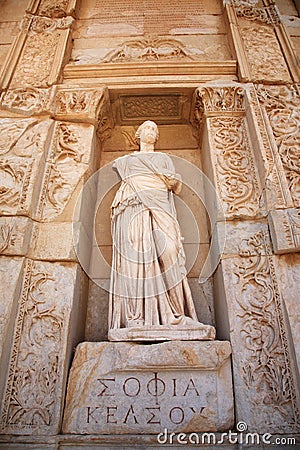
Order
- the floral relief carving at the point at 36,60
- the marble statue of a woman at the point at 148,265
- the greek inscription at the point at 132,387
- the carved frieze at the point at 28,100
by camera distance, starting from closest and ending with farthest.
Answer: the greek inscription at the point at 132,387
the marble statue of a woman at the point at 148,265
the carved frieze at the point at 28,100
the floral relief carving at the point at 36,60

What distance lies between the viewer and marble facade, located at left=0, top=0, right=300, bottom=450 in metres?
3.14

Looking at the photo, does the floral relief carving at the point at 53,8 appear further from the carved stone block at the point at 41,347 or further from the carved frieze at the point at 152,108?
the carved stone block at the point at 41,347

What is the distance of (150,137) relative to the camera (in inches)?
193

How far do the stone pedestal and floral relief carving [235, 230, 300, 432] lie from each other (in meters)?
0.23

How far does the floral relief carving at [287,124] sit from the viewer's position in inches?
164

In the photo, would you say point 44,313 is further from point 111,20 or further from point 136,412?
point 111,20


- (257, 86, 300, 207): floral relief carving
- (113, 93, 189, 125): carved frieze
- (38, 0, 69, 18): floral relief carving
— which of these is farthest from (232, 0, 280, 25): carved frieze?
(38, 0, 69, 18): floral relief carving

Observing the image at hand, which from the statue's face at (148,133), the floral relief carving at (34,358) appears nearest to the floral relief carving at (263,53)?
the statue's face at (148,133)

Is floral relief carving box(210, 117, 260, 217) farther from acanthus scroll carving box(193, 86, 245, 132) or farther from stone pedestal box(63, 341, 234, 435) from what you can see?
stone pedestal box(63, 341, 234, 435)

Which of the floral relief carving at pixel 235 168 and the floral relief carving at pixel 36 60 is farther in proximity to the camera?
the floral relief carving at pixel 36 60

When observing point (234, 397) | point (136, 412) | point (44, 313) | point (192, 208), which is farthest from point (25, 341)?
point (192, 208)

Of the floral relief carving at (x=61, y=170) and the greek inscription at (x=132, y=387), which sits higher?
the floral relief carving at (x=61, y=170)

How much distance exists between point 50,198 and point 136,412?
2412 mm

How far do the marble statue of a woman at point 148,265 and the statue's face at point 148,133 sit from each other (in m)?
0.43
